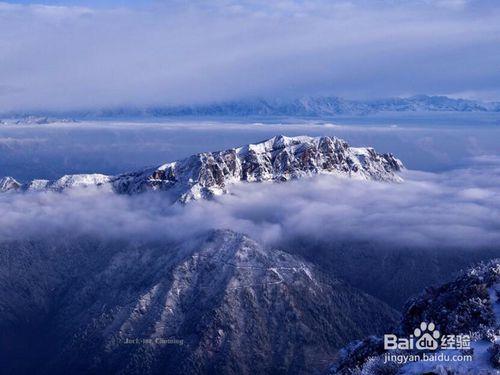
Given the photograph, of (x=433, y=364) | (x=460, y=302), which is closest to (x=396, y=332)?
(x=460, y=302)

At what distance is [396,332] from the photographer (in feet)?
312

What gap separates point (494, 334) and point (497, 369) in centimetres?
811

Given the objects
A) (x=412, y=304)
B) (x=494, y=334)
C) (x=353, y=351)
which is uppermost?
(x=494, y=334)

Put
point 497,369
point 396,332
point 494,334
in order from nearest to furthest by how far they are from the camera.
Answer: point 497,369, point 494,334, point 396,332

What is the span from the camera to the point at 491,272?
294ft

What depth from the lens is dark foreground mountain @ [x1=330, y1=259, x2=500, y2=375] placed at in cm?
6475

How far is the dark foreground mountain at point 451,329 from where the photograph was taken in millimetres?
64750

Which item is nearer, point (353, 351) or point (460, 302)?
point (460, 302)

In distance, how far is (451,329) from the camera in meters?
82.6

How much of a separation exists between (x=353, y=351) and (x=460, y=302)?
1969 centimetres

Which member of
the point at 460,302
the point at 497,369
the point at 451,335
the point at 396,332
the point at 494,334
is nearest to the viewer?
the point at 497,369

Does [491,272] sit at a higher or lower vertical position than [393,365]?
higher

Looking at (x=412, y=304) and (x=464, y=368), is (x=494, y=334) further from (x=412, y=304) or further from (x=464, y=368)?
(x=412, y=304)

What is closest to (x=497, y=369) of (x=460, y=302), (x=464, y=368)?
(x=464, y=368)
